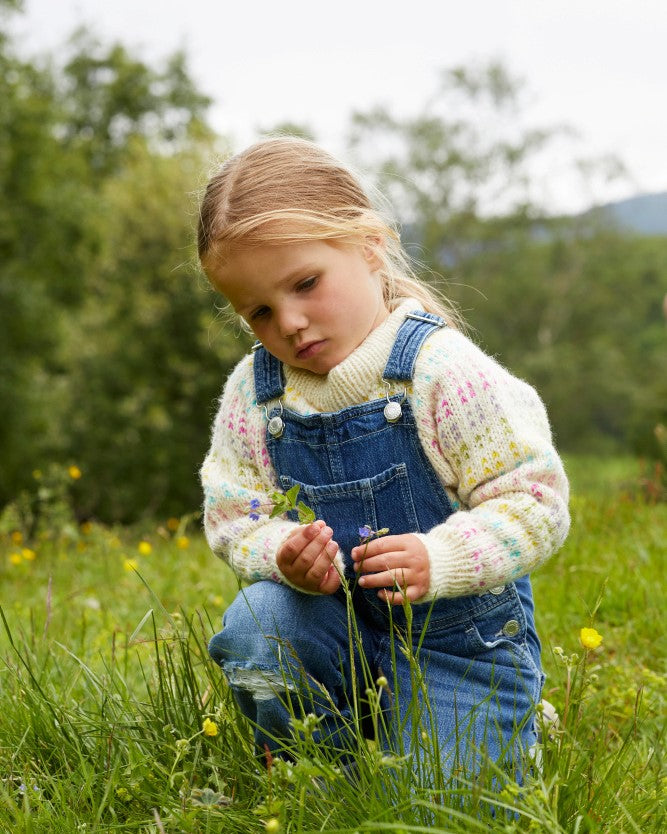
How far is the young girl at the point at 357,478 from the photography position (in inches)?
82.0

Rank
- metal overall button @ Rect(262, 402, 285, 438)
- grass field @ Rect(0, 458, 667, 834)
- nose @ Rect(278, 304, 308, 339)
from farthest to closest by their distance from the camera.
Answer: metal overall button @ Rect(262, 402, 285, 438), nose @ Rect(278, 304, 308, 339), grass field @ Rect(0, 458, 667, 834)

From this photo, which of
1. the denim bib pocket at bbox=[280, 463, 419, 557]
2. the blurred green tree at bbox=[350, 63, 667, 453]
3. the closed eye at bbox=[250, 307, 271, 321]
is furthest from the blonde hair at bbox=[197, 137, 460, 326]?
the blurred green tree at bbox=[350, 63, 667, 453]

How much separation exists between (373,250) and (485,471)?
643 millimetres

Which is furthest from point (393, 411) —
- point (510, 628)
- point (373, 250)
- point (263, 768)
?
point (263, 768)

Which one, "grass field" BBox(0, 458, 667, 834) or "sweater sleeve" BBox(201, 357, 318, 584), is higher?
"sweater sleeve" BBox(201, 357, 318, 584)

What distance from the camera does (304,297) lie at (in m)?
2.25

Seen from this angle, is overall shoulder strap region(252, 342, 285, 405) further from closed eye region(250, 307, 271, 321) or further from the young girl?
closed eye region(250, 307, 271, 321)

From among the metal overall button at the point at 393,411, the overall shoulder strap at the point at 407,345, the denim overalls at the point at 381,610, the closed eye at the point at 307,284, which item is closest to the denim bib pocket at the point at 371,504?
the denim overalls at the point at 381,610

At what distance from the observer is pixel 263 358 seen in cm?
250

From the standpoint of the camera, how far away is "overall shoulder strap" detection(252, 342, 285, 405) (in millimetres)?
2420

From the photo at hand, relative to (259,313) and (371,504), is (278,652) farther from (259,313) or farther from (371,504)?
(259,313)

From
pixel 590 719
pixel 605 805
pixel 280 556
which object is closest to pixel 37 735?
pixel 280 556

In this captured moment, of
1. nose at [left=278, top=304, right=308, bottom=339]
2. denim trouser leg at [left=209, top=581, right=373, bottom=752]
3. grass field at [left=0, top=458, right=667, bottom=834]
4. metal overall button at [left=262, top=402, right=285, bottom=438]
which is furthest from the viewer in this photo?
metal overall button at [left=262, top=402, right=285, bottom=438]

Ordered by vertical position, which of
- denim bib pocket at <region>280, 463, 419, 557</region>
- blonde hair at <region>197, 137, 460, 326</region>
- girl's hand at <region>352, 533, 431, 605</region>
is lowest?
girl's hand at <region>352, 533, 431, 605</region>
